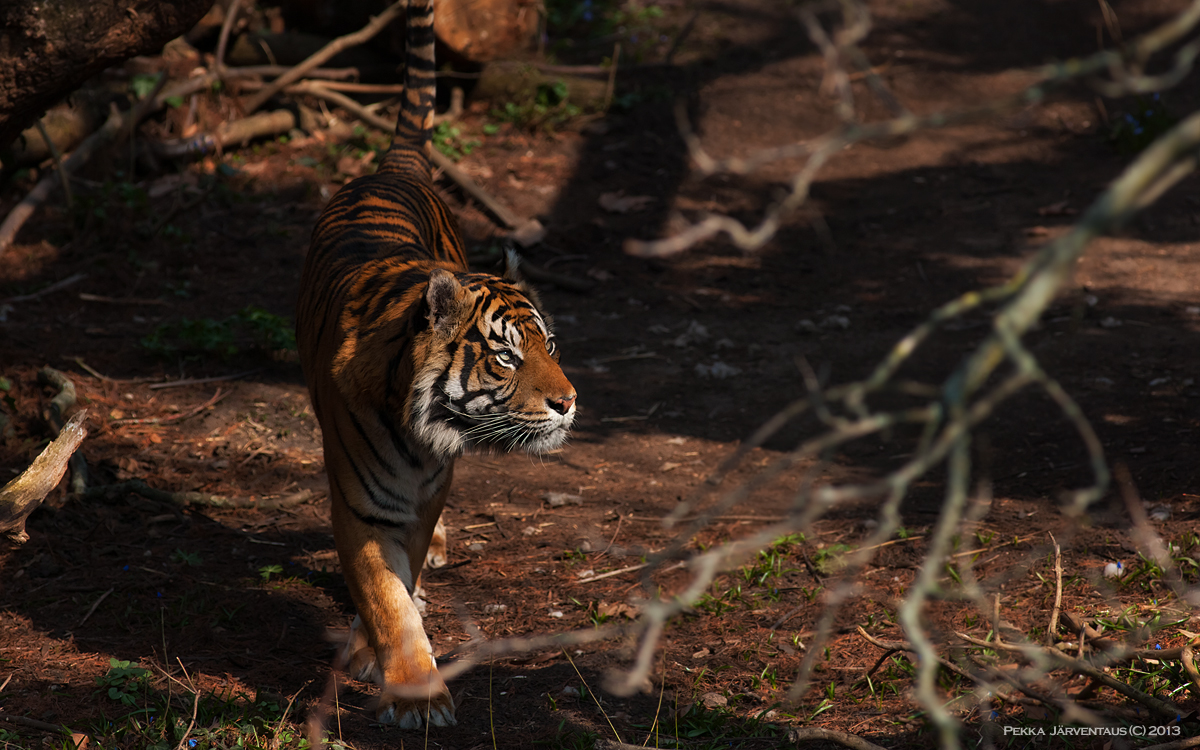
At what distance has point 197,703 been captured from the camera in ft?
9.03

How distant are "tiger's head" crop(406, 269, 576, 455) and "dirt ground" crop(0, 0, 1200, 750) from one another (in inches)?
31.8

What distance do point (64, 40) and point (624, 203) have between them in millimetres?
4630

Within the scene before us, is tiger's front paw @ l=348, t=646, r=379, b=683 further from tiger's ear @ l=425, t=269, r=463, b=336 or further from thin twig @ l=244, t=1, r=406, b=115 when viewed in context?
thin twig @ l=244, t=1, r=406, b=115

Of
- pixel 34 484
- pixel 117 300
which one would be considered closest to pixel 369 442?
pixel 34 484

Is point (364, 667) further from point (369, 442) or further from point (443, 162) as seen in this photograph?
point (443, 162)

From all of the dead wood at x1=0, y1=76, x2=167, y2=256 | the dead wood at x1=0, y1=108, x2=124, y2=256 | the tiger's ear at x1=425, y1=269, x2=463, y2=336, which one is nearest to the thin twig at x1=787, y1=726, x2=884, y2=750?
the tiger's ear at x1=425, y1=269, x2=463, y2=336

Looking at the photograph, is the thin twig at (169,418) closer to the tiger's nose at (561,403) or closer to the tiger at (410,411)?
the tiger at (410,411)

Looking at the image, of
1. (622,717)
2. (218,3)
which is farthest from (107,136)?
(622,717)

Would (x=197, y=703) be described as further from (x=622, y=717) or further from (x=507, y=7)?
(x=507, y=7)

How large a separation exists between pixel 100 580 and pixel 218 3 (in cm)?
675

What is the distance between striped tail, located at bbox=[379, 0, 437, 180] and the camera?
4609mm

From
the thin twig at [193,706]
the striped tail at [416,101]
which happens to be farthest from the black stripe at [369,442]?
the striped tail at [416,101]

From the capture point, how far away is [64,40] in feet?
12.8

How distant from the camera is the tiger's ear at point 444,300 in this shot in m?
2.86
